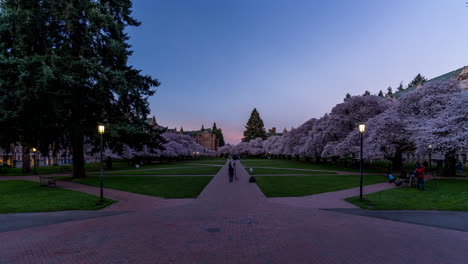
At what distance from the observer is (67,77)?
15.8 metres

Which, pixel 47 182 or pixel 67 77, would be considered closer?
pixel 67 77

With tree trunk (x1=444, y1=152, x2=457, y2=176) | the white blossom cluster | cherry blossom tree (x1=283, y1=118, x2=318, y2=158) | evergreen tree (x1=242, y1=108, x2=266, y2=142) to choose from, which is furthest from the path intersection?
evergreen tree (x1=242, y1=108, x2=266, y2=142)

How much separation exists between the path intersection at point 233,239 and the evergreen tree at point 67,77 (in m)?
12.8

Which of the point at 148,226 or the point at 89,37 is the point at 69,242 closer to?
the point at 148,226

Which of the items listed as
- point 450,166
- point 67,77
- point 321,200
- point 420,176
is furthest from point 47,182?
point 450,166

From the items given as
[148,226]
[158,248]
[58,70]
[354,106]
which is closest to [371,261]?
[158,248]

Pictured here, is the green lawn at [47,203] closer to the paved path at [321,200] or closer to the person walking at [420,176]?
the paved path at [321,200]

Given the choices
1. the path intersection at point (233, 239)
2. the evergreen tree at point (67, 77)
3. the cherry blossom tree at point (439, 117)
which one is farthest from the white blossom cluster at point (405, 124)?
the evergreen tree at point (67, 77)

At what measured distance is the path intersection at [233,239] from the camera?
209 inches

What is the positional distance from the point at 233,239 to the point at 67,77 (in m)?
17.0

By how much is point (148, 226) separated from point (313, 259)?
17.9 feet

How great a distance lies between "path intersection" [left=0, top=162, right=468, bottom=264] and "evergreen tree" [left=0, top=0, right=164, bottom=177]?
502 inches

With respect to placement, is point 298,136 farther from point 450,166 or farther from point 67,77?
point 67,77

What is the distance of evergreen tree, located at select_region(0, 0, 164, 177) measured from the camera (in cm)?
1625
